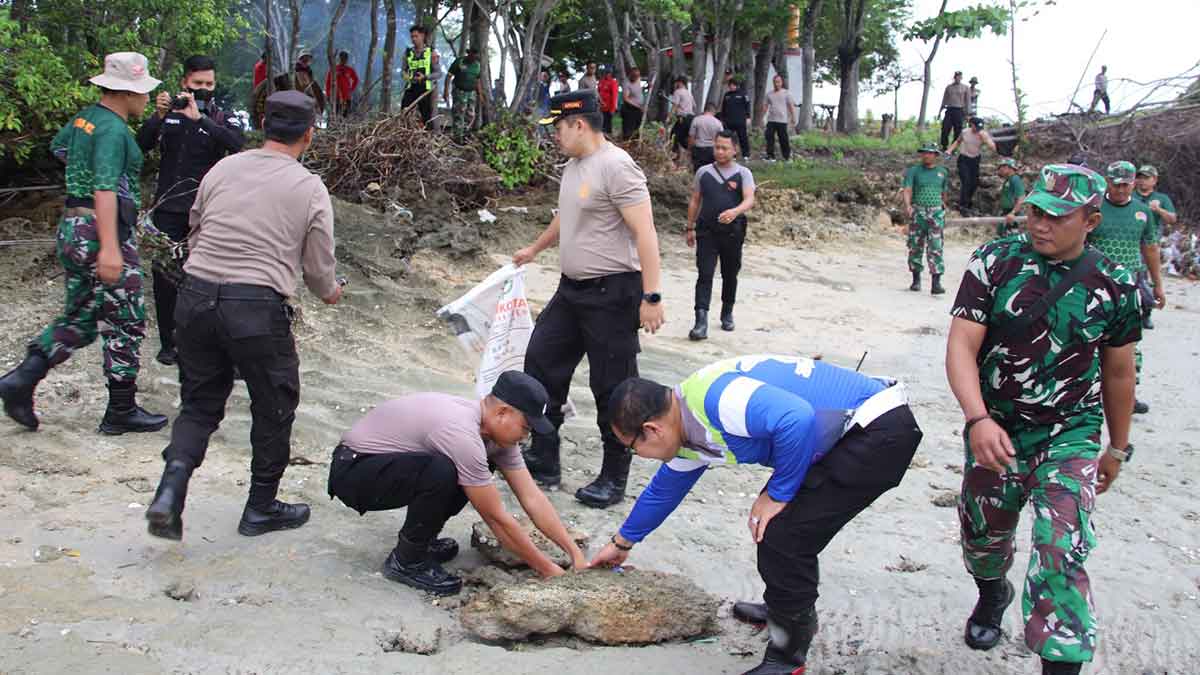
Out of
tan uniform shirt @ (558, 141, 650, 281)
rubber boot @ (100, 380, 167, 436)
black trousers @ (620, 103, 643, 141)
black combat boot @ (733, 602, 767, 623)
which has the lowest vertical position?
black combat boot @ (733, 602, 767, 623)

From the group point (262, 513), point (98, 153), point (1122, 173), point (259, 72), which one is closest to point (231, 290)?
point (262, 513)

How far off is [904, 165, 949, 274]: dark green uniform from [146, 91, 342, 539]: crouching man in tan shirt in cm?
1011

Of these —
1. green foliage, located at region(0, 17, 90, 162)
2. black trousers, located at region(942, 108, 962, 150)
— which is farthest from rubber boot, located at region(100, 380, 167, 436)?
black trousers, located at region(942, 108, 962, 150)

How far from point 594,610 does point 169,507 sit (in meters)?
1.65

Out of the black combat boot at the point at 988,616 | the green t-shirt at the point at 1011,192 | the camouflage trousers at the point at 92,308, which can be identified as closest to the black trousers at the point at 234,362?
the camouflage trousers at the point at 92,308

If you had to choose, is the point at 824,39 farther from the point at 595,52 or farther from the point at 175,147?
the point at 175,147

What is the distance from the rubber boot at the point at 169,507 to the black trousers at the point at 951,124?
62.7 ft

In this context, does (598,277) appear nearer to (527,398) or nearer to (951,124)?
(527,398)

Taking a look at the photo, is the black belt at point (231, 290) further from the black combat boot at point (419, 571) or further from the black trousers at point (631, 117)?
the black trousers at point (631, 117)

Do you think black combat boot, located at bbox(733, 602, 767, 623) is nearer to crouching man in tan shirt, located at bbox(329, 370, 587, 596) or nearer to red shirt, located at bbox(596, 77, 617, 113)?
crouching man in tan shirt, located at bbox(329, 370, 587, 596)

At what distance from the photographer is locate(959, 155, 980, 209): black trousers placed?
60.7 ft

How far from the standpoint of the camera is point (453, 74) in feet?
47.4

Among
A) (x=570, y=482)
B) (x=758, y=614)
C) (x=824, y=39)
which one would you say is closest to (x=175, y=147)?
(x=570, y=482)

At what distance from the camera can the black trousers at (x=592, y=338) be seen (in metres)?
5.20
